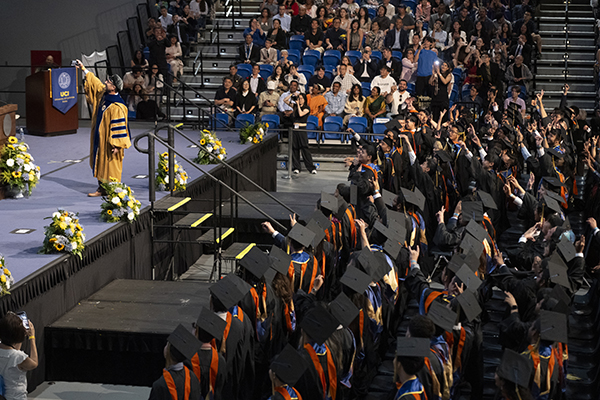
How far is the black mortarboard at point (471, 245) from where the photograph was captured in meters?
7.16

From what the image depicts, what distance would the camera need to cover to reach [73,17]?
1986 cm

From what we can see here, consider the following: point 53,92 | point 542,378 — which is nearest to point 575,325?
point 542,378

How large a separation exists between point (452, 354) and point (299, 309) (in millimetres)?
1252

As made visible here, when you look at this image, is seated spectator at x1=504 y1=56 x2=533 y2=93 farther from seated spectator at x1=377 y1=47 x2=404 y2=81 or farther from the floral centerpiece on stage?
the floral centerpiece on stage

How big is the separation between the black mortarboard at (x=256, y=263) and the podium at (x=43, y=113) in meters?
8.89

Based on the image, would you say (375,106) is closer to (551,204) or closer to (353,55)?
(353,55)

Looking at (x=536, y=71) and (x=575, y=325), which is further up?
(x=536, y=71)

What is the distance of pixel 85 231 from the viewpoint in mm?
8156

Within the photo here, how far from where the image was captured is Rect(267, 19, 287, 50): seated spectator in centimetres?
1914

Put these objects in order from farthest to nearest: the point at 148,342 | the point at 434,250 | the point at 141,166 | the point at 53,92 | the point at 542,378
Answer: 1. the point at 53,92
2. the point at 141,166
3. the point at 434,250
4. the point at 148,342
5. the point at 542,378

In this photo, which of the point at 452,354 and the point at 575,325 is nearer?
the point at 452,354

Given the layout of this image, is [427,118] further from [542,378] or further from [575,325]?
[542,378]

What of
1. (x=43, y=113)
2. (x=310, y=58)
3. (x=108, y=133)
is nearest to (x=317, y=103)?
(x=310, y=58)

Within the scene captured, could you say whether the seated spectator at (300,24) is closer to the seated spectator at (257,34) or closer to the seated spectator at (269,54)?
the seated spectator at (257,34)
